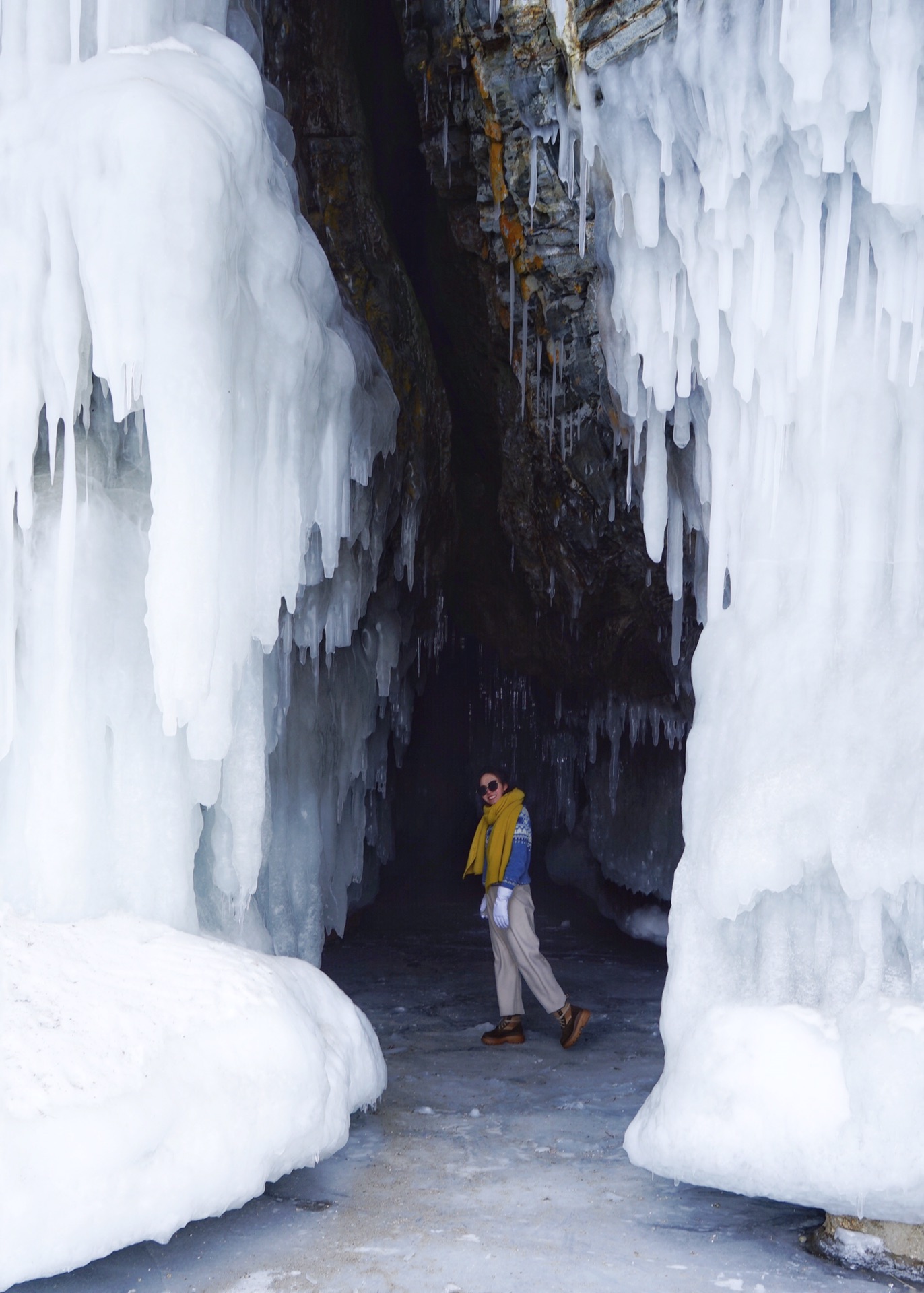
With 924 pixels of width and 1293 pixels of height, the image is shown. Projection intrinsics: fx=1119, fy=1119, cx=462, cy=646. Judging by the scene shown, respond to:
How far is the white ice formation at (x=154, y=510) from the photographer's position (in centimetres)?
427

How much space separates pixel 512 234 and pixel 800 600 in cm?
321

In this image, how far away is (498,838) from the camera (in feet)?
20.1

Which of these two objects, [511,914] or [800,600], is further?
[511,914]

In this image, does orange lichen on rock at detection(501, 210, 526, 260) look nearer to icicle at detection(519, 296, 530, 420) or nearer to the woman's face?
icicle at detection(519, 296, 530, 420)

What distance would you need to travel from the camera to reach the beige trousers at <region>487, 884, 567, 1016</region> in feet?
19.6

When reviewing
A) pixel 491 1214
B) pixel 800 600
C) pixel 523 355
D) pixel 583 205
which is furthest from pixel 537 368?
pixel 491 1214

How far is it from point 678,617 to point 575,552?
216 centimetres

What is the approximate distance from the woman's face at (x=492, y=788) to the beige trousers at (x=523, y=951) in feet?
1.64

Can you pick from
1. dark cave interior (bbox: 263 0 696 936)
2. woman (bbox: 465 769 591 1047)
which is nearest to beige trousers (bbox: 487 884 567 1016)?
woman (bbox: 465 769 591 1047)

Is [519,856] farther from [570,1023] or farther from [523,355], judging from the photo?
[523,355]

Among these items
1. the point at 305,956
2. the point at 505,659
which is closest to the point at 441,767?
the point at 505,659

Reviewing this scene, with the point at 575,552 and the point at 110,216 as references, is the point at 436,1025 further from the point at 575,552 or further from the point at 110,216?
the point at 110,216

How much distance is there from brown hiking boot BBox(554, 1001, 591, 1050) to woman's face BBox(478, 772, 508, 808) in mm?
1165

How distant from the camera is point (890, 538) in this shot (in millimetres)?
4102
